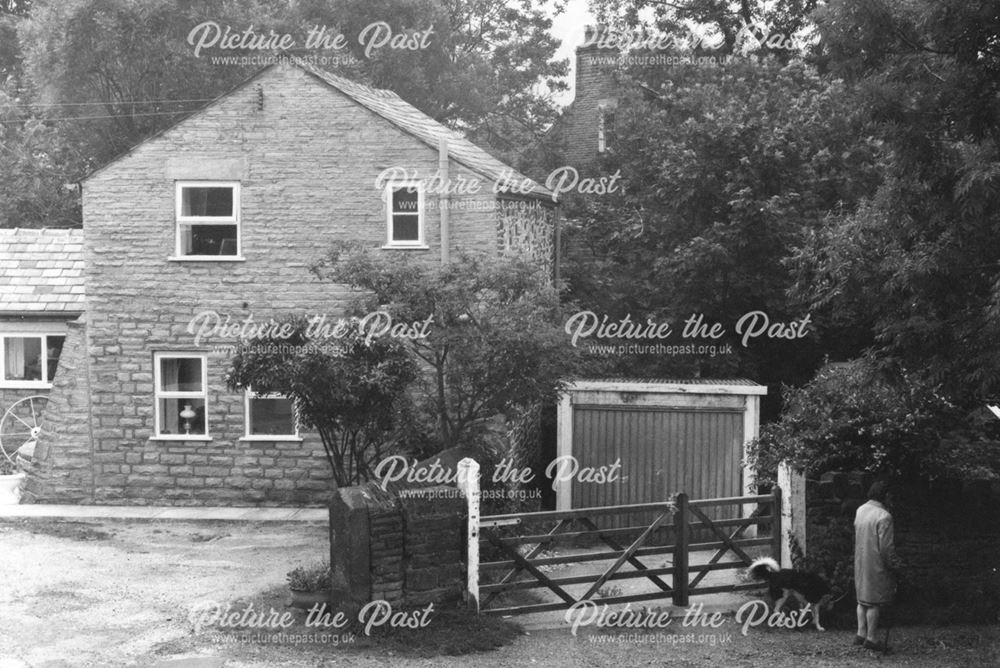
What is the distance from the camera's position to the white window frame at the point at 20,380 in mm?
23875

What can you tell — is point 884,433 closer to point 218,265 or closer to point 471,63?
point 218,265

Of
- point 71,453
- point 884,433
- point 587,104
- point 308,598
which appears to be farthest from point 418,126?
point 587,104

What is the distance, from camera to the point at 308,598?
1275 centimetres

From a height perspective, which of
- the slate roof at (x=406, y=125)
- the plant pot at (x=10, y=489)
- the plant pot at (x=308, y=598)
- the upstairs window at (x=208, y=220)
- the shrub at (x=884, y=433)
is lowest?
the plant pot at (x=10, y=489)

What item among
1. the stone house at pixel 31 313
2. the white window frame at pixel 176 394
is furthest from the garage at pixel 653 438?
the stone house at pixel 31 313

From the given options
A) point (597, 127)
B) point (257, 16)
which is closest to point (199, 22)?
point (257, 16)

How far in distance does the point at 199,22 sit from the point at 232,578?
21.0m

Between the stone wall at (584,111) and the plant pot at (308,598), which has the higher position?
the stone wall at (584,111)

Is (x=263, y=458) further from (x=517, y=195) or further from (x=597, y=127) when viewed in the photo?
(x=597, y=127)

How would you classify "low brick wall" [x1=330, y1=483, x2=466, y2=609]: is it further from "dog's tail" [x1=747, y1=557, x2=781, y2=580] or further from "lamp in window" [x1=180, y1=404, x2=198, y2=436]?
"lamp in window" [x1=180, y1=404, x2=198, y2=436]

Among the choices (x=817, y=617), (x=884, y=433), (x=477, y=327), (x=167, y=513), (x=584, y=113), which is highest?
(x=584, y=113)

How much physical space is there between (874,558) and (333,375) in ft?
23.3

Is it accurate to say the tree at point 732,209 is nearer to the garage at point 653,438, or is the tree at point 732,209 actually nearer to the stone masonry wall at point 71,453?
the garage at point 653,438

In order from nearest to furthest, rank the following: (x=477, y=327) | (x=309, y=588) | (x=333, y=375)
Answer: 1. (x=309, y=588)
2. (x=333, y=375)
3. (x=477, y=327)
